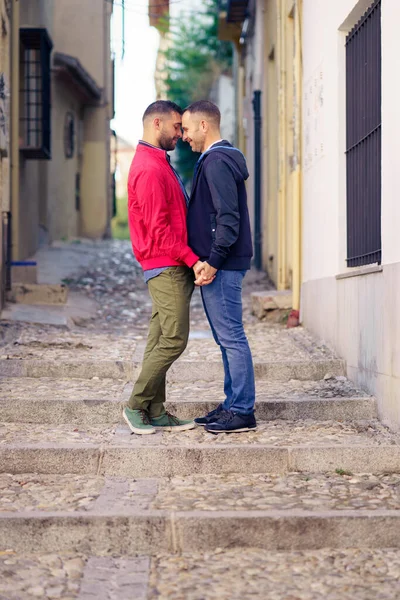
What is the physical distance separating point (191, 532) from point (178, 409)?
194cm

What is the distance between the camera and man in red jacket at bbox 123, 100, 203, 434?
5.06 meters

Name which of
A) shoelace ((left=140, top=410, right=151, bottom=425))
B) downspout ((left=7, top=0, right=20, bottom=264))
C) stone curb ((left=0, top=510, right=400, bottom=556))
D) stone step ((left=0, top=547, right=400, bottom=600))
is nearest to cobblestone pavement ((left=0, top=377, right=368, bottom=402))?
shoelace ((left=140, top=410, right=151, bottom=425))

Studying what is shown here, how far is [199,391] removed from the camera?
21.2 feet

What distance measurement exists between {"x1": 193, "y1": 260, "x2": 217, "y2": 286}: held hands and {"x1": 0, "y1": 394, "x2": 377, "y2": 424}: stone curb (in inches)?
42.2

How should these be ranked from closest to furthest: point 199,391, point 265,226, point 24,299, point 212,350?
1. point 199,391
2. point 212,350
3. point 24,299
4. point 265,226

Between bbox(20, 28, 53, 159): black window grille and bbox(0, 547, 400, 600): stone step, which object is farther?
bbox(20, 28, 53, 159): black window grille

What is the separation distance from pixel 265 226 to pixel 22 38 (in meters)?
4.49

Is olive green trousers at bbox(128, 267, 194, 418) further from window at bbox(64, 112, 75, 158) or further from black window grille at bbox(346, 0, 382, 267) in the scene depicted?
window at bbox(64, 112, 75, 158)

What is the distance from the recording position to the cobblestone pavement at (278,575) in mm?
3424

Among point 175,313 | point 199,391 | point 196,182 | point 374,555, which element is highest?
point 196,182

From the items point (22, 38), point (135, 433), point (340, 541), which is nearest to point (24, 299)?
point (22, 38)

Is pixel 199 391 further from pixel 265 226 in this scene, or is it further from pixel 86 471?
pixel 265 226

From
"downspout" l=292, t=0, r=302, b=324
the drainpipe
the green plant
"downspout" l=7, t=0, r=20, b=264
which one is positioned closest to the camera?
"downspout" l=292, t=0, r=302, b=324

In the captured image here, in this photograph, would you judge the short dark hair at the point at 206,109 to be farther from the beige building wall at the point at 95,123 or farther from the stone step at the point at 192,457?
the beige building wall at the point at 95,123
